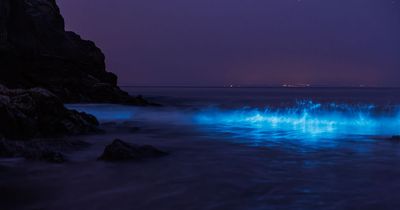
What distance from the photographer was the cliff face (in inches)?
1465

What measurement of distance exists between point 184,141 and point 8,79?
23.5 metres

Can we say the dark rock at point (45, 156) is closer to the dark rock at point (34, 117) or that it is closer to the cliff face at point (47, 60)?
the dark rock at point (34, 117)

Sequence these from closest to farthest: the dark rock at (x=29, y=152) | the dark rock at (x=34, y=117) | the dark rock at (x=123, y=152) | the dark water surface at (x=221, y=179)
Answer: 1. the dark water surface at (x=221, y=179)
2. the dark rock at (x=29, y=152)
3. the dark rock at (x=123, y=152)
4. the dark rock at (x=34, y=117)

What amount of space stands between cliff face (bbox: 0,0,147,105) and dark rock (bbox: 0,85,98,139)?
716 inches

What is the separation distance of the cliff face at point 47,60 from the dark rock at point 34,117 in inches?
716

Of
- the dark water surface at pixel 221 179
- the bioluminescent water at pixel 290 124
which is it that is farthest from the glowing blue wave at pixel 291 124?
the dark water surface at pixel 221 179

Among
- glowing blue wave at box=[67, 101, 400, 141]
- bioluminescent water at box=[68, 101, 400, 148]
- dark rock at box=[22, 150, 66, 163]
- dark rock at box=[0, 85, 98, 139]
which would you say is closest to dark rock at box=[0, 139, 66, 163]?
dark rock at box=[22, 150, 66, 163]

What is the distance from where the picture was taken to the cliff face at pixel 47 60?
3722 centimetres

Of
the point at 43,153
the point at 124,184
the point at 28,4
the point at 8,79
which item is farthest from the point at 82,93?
the point at 124,184

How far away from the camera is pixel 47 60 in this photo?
144 feet

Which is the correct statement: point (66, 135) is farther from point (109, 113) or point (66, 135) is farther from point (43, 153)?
point (109, 113)

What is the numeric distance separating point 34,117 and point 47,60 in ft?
100

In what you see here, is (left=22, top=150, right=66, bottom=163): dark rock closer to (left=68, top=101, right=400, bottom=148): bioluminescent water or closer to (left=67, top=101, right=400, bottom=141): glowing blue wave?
(left=68, top=101, right=400, bottom=148): bioluminescent water

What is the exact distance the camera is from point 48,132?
15648mm
